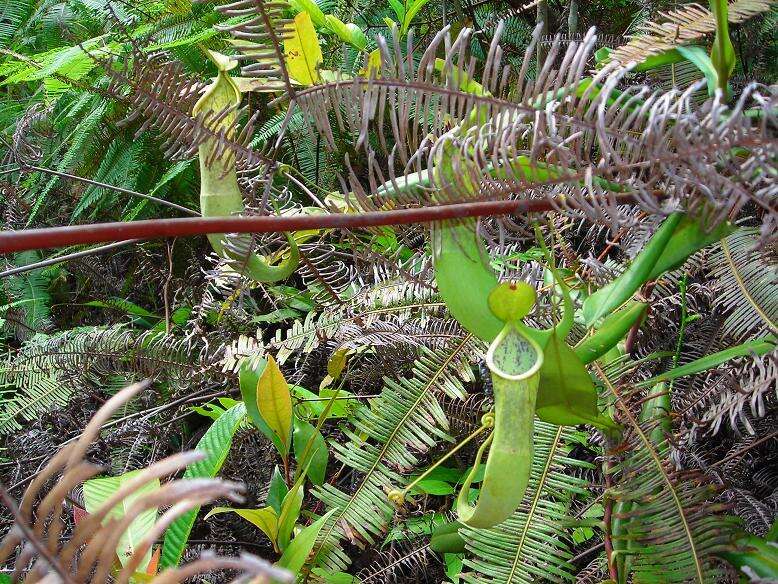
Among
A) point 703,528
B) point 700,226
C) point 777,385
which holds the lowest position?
point 703,528

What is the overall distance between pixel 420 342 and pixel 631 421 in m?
0.28

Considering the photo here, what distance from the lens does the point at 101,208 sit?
5.16 ft

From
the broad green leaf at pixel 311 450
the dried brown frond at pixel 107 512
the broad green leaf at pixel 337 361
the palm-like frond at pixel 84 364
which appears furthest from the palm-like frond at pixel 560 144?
the palm-like frond at pixel 84 364

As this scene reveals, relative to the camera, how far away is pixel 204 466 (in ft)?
2.56

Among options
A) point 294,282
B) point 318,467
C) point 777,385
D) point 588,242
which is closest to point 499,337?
point 777,385

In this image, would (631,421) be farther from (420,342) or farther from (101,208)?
(101,208)

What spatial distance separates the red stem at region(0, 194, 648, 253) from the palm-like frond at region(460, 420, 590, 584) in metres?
0.38

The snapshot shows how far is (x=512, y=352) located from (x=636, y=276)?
0.11 m

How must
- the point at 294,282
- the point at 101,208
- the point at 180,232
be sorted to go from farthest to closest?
the point at 101,208, the point at 294,282, the point at 180,232

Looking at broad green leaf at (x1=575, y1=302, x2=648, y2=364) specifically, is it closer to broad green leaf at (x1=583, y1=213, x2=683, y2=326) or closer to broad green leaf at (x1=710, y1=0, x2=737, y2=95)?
broad green leaf at (x1=583, y1=213, x2=683, y2=326)

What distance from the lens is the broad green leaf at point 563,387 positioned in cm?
47

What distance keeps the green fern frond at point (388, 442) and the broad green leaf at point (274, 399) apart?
0.07 m

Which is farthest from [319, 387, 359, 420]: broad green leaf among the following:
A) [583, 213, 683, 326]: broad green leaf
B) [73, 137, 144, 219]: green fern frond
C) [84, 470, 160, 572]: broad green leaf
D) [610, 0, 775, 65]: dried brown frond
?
[73, 137, 144, 219]: green fern frond

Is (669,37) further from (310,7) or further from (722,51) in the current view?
(310,7)
